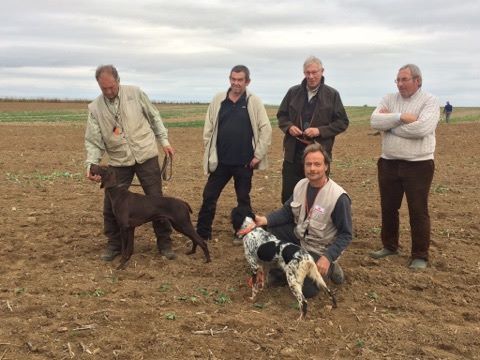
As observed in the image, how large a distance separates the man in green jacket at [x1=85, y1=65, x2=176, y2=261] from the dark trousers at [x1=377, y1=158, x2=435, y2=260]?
105 inches

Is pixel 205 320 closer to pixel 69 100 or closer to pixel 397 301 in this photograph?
pixel 397 301

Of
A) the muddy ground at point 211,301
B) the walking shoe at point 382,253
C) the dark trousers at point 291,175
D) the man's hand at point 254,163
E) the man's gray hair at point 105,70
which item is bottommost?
the muddy ground at point 211,301

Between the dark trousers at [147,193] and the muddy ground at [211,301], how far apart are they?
0.27 metres

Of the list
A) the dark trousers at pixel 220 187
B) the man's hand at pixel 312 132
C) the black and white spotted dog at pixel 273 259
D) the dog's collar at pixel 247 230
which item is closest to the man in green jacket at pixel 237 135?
the dark trousers at pixel 220 187

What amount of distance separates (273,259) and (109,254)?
2339 mm

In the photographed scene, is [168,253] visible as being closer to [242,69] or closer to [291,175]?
[291,175]

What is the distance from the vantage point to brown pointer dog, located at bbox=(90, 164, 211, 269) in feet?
18.8

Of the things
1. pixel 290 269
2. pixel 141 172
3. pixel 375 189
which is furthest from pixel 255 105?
pixel 375 189

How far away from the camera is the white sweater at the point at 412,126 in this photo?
5.43 meters

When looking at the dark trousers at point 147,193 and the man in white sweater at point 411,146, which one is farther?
the dark trousers at point 147,193

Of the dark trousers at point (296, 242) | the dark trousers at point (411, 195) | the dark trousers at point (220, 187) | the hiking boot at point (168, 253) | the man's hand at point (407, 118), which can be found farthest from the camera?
the dark trousers at point (220, 187)

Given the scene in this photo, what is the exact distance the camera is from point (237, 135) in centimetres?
641

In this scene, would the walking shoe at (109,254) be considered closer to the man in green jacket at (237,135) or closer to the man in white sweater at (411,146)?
the man in green jacket at (237,135)

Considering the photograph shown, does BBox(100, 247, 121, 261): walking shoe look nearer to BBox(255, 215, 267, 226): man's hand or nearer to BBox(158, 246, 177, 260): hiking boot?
BBox(158, 246, 177, 260): hiking boot
